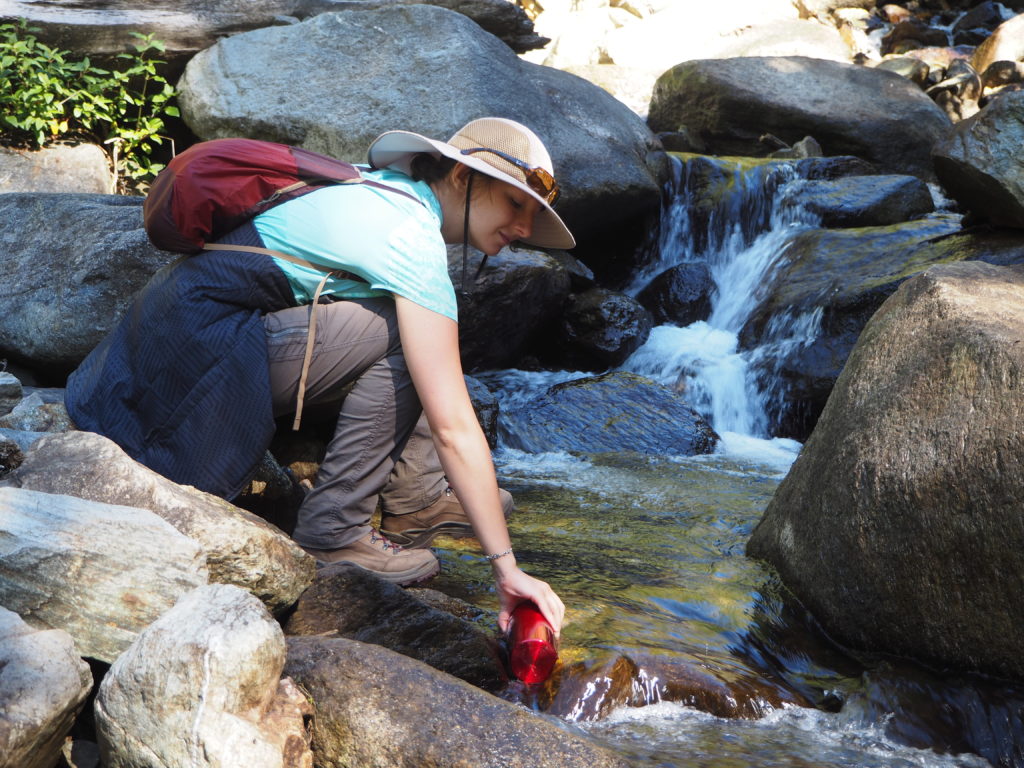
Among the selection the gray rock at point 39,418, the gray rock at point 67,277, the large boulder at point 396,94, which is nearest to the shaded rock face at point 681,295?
the large boulder at point 396,94

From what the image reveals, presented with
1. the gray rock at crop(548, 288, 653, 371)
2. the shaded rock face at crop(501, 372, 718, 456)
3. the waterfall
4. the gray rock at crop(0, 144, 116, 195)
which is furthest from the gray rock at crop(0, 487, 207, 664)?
the gray rock at crop(548, 288, 653, 371)

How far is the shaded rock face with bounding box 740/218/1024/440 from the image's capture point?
6.53 m

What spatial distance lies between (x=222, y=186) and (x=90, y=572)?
4.24ft

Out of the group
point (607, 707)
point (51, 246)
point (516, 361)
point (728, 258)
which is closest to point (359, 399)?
point (607, 707)

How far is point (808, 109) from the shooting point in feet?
38.4

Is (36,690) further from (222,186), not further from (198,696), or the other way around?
(222,186)

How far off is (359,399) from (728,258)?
6.77 m

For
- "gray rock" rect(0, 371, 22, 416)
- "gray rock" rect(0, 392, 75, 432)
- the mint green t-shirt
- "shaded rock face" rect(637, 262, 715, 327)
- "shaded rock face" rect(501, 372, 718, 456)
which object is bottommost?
"shaded rock face" rect(637, 262, 715, 327)

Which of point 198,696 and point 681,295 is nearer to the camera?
point 198,696

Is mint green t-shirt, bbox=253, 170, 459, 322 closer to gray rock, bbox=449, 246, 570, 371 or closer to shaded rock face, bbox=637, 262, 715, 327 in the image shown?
gray rock, bbox=449, 246, 570, 371

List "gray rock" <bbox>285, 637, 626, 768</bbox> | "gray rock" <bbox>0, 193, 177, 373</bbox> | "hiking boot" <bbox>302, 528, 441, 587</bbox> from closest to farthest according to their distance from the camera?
"gray rock" <bbox>285, 637, 626, 768</bbox>
"hiking boot" <bbox>302, 528, 441, 587</bbox>
"gray rock" <bbox>0, 193, 177, 373</bbox>

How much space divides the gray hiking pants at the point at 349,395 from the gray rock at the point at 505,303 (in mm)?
3204

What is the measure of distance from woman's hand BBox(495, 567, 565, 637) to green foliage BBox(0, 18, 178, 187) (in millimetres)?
6491

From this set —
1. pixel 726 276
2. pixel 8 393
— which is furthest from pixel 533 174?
pixel 726 276
